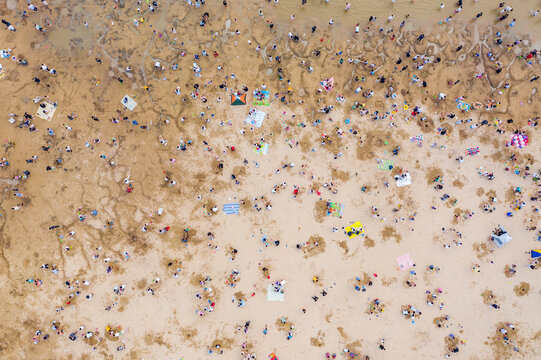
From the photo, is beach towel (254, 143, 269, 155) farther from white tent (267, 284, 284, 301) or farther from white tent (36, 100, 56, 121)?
white tent (36, 100, 56, 121)

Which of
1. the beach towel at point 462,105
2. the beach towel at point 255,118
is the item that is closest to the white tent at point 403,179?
the beach towel at point 462,105

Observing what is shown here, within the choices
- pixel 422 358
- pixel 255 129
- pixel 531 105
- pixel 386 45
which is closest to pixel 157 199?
pixel 255 129

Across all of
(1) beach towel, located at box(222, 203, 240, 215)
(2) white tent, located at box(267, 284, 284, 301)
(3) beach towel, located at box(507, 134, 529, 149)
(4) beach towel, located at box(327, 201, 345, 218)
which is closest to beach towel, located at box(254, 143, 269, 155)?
(1) beach towel, located at box(222, 203, 240, 215)

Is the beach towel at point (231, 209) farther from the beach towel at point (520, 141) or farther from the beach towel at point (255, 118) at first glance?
the beach towel at point (520, 141)

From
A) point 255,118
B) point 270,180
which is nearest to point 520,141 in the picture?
point 270,180

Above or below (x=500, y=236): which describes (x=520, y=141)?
above

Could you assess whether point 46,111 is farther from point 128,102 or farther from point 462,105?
point 462,105

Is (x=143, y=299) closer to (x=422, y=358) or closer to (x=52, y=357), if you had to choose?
(x=52, y=357)
